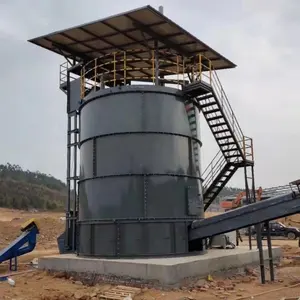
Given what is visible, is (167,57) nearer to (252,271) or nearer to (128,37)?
(128,37)

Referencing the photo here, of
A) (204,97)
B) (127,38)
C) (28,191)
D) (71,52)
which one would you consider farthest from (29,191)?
(204,97)

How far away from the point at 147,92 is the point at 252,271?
6.89m

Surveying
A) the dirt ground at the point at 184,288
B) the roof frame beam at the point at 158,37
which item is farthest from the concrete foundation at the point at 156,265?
the roof frame beam at the point at 158,37

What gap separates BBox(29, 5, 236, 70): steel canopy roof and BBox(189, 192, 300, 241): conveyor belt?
6.64 meters

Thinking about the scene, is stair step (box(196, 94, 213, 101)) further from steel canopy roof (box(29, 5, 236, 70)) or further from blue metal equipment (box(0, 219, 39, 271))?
blue metal equipment (box(0, 219, 39, 271))

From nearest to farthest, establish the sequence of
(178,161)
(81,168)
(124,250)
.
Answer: (124,250) → (178,161) → (81,168)

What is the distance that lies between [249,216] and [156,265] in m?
3.18

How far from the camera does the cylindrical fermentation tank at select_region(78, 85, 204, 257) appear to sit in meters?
13.2

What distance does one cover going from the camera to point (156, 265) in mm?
11102

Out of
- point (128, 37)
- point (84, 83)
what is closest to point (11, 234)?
point (84, 83)

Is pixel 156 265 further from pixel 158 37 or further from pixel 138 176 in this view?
pixel 158 37

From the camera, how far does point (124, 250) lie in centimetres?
1304

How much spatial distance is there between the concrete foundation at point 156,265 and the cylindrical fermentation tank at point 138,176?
Result: 0.78 meters

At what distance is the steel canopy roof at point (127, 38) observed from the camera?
14480 millimetres
